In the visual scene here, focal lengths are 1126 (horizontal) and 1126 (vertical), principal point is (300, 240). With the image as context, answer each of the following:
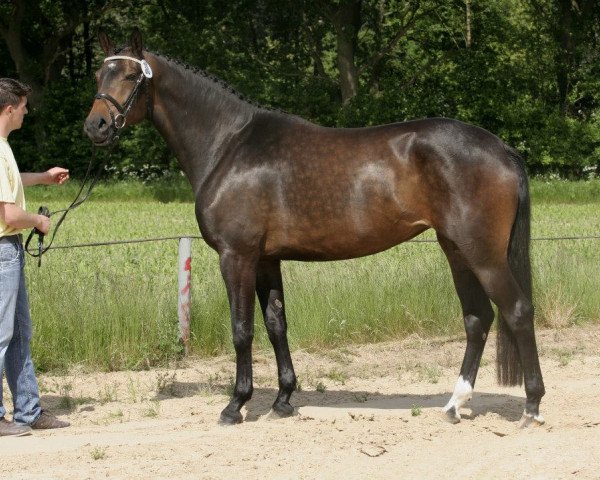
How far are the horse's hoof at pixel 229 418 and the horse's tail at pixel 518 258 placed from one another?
1.68 m

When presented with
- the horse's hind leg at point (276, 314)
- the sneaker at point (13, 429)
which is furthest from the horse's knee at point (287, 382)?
the sneaker at point (13, 429)

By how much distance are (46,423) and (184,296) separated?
2.51 meters

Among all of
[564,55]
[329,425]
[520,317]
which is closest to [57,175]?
[329,425]

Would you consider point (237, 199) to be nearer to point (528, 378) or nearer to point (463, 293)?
point (463, 293)

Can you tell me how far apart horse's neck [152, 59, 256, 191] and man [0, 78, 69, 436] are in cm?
77

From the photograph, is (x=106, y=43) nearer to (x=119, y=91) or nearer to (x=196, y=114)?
(x=119, y=91)

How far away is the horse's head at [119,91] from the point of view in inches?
274

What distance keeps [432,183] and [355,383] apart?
2270 millimetres

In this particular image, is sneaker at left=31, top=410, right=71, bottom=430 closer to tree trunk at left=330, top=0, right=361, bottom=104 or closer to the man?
the man

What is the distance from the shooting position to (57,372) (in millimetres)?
8695

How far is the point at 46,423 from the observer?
6922 millimetres

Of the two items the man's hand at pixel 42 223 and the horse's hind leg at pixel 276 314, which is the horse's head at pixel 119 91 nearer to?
the man's hand at pixel 42 223

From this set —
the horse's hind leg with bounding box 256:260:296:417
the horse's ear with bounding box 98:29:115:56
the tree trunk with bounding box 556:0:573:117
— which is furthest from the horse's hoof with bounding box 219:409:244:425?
the tree trunk with bounding box 556:0:573:117

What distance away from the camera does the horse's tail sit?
668 centimetres
